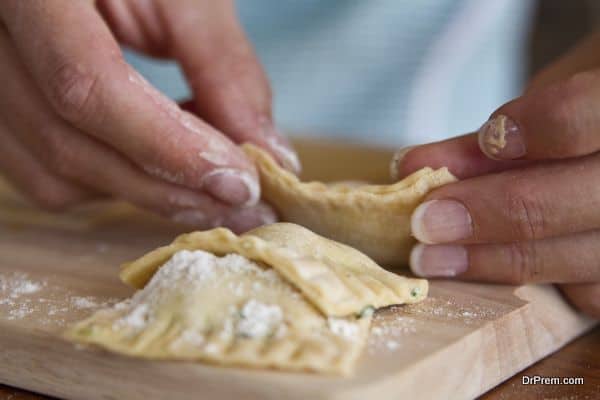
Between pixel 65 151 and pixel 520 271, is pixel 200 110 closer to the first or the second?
pixel 65 151

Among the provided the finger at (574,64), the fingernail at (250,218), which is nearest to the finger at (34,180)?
the fingernail at (250,218)

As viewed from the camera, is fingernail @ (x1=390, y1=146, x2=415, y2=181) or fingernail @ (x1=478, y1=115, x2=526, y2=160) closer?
fingernail @ (x1=478, y1=115, x2=526, y2=160)

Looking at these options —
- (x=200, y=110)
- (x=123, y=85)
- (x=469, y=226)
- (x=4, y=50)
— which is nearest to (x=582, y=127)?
(x=469, y=226)

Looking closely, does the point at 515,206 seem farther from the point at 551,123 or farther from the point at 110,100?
the point at 110,100

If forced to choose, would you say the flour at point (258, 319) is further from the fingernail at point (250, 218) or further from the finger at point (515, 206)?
the fingernail at point (250, 218)

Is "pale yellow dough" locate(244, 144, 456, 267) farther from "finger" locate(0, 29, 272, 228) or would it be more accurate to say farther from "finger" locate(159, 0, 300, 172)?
"finger" locate(159, 0, 300, 172)

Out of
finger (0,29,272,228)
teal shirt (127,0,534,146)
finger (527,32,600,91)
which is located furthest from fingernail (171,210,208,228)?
teal shirt (127,0,534,146)

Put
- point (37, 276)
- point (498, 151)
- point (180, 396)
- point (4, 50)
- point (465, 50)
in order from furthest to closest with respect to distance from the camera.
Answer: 1. point (465, 50)
2. point (4, 50)
3. point (37, 276)
4. point (498, 151)
5. point (180, 396)

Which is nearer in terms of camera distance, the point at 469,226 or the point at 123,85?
the point at 469,226
